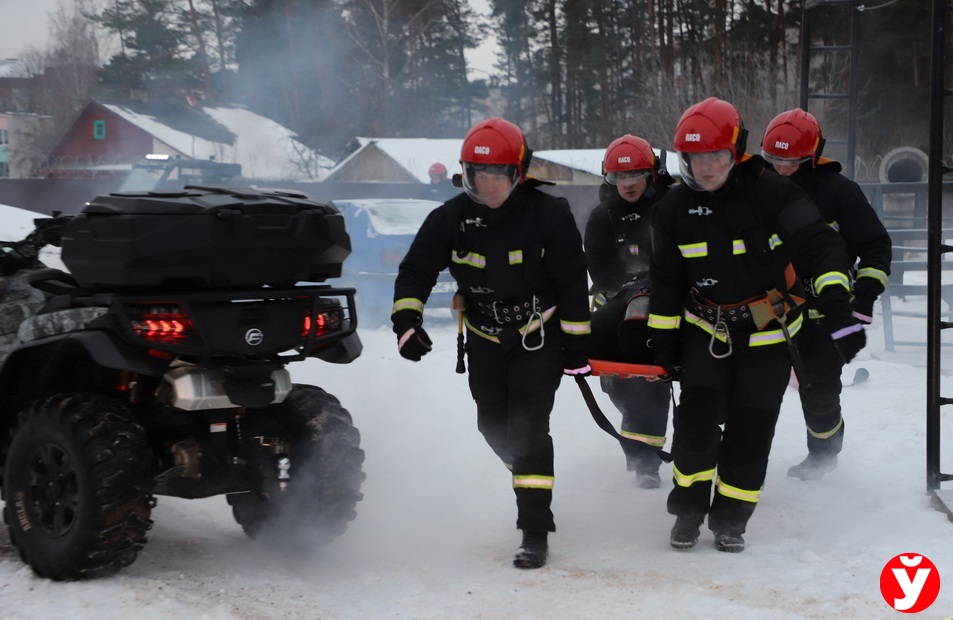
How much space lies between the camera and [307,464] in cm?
487

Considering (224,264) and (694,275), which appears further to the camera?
(694,275)

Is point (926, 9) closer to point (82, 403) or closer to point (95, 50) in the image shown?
point (82, 403)

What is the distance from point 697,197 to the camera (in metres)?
5.28

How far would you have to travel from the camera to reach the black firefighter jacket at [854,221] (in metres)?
5.91

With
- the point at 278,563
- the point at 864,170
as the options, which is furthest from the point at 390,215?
the point at 864,170

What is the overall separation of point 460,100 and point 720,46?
43.9ft

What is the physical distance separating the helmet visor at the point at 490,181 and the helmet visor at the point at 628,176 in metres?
1.61

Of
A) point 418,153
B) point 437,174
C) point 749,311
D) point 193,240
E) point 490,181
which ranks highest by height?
point 418,153

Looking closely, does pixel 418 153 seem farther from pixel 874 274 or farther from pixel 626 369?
pixel 626 369

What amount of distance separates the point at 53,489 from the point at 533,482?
82.1 inches

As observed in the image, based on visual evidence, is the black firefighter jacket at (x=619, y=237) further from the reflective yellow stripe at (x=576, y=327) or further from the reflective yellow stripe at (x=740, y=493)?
the reflective yellow stripe at (x=740, y=493)

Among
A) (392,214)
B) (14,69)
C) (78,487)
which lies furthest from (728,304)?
(14,69)

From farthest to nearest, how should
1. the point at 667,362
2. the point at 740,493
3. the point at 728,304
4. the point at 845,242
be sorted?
the point at 845,242 < the point at 667,362 < the point at 740,493 < the point at 728,304

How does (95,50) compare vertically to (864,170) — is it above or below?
above
